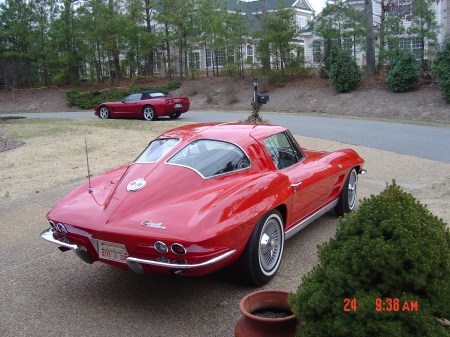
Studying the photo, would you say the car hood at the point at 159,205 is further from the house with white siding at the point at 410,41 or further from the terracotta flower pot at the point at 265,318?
the house with white siding at the point at 410,41

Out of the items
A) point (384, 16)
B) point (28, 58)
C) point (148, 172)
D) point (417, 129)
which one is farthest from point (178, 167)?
point (28, 58)

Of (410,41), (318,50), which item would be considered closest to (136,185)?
(318,50)

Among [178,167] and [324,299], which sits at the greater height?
[178,167]

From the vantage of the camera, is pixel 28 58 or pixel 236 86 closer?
pixel 236 86

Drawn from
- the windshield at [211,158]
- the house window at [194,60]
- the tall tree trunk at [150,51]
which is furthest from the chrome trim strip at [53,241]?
the tall tree trunk at [150,51]

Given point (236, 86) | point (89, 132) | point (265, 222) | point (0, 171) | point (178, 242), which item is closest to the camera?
point (178, 242)

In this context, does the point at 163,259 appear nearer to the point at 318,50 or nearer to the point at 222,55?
the point at 318,50

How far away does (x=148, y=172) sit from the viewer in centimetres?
442

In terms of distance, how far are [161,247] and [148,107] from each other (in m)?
15.8

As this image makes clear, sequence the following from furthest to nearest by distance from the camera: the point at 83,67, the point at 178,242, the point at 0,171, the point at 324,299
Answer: the point at 83,67
the point at 0,171
the point at 178,242
the point at 324,299

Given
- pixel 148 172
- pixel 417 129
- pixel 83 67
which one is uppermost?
pixel 83 67

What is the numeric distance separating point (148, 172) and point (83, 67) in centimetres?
3941

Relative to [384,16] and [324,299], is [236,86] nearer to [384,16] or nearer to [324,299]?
[384,16]

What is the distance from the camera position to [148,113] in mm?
18969
